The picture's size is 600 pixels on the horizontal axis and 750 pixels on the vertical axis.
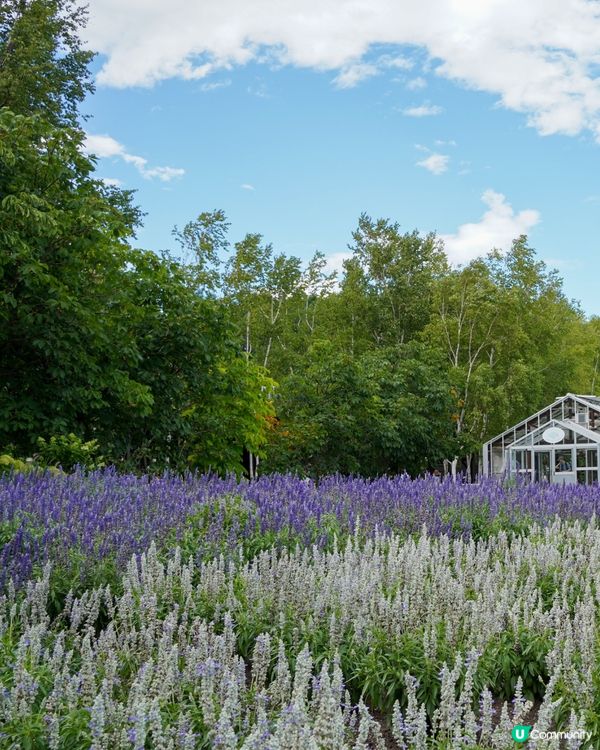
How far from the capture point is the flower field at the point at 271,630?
10.3ft

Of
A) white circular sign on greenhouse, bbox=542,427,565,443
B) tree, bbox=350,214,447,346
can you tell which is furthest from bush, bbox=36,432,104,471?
tree, bbox=350,214,447,346

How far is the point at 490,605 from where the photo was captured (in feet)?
15.7

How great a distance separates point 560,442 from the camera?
1125 inches

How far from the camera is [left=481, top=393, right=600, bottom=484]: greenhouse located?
1101 inches

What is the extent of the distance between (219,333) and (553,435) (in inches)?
650

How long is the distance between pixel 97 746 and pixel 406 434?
22.0 meters

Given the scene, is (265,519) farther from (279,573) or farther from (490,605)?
(490,605)

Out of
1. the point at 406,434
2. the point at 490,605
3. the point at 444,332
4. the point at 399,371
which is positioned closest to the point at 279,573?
the point at 490,605

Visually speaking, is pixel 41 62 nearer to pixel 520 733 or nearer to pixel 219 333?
pixel 219 333

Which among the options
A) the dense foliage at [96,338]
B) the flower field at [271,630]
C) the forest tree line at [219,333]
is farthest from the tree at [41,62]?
the flower field at [271,630]

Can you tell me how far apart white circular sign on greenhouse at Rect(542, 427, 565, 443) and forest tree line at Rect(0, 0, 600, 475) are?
2.82 m

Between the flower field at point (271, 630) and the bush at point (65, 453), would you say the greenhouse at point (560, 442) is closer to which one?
the bush at point (65, 453)

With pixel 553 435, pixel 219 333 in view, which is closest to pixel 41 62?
pixel 219 333

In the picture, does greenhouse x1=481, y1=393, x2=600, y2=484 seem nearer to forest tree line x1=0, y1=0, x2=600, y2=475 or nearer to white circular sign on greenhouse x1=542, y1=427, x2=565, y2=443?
white circular sign on greenhouse x1=542, y1=427, x2=565, y2=443
